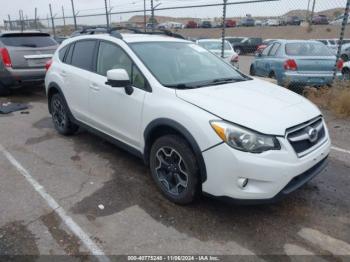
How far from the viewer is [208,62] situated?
14.3ft

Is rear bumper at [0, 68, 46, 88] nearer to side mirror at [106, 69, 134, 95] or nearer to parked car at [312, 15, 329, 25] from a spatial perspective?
side mirror at [106, 69, 134, 95]

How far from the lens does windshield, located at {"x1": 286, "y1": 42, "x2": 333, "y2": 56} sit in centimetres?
842

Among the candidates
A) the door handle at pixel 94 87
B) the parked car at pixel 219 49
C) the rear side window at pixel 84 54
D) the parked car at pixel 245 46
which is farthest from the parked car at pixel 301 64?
the parked car at pixel 245 46

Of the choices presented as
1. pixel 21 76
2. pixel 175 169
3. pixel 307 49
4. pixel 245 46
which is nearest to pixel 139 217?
pixel 175 169

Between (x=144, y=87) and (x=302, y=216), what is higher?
(x=144, y=87)

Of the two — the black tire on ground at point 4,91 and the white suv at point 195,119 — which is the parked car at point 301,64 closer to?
the white suv at point 195,119

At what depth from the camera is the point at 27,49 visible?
834 centimetres

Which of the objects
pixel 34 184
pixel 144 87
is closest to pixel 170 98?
pixel 144 87

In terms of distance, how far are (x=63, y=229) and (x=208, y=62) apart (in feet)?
8.76

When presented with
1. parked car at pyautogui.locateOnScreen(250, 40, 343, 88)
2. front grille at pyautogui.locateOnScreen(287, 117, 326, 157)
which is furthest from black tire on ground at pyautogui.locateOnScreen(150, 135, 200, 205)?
parked car at pyautogui.locateOnScreen(250, 40, 343, 88)

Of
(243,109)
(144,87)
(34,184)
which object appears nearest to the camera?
(243,109)

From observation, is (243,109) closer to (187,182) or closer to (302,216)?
(187,182)

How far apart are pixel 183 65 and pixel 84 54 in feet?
5.61

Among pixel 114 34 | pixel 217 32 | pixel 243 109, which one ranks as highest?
pixel 114 34
